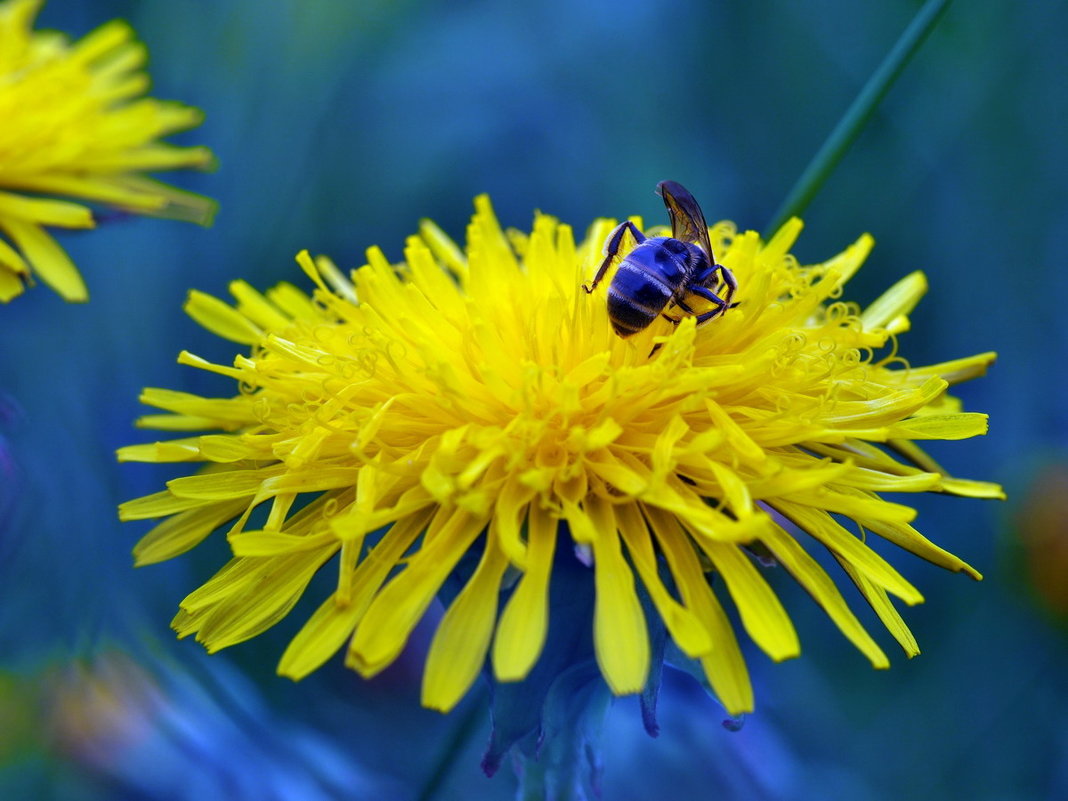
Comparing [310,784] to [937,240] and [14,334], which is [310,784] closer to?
[14,334]

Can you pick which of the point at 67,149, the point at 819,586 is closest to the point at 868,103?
the point at 819,586

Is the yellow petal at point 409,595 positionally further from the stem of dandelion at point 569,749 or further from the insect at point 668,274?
the insect at point 668,274

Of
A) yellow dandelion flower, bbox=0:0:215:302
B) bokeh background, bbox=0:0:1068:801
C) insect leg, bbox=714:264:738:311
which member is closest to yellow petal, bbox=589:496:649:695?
insect leg, bbox=714:264:738:311

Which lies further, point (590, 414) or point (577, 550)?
point (590, 414)

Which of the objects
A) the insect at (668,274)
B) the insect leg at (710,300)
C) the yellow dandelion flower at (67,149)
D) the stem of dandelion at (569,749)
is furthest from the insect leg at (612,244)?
the yellow dandelion flower at (67,149)

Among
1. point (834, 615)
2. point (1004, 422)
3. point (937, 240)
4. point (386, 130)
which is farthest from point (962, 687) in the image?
point (386, 130)
